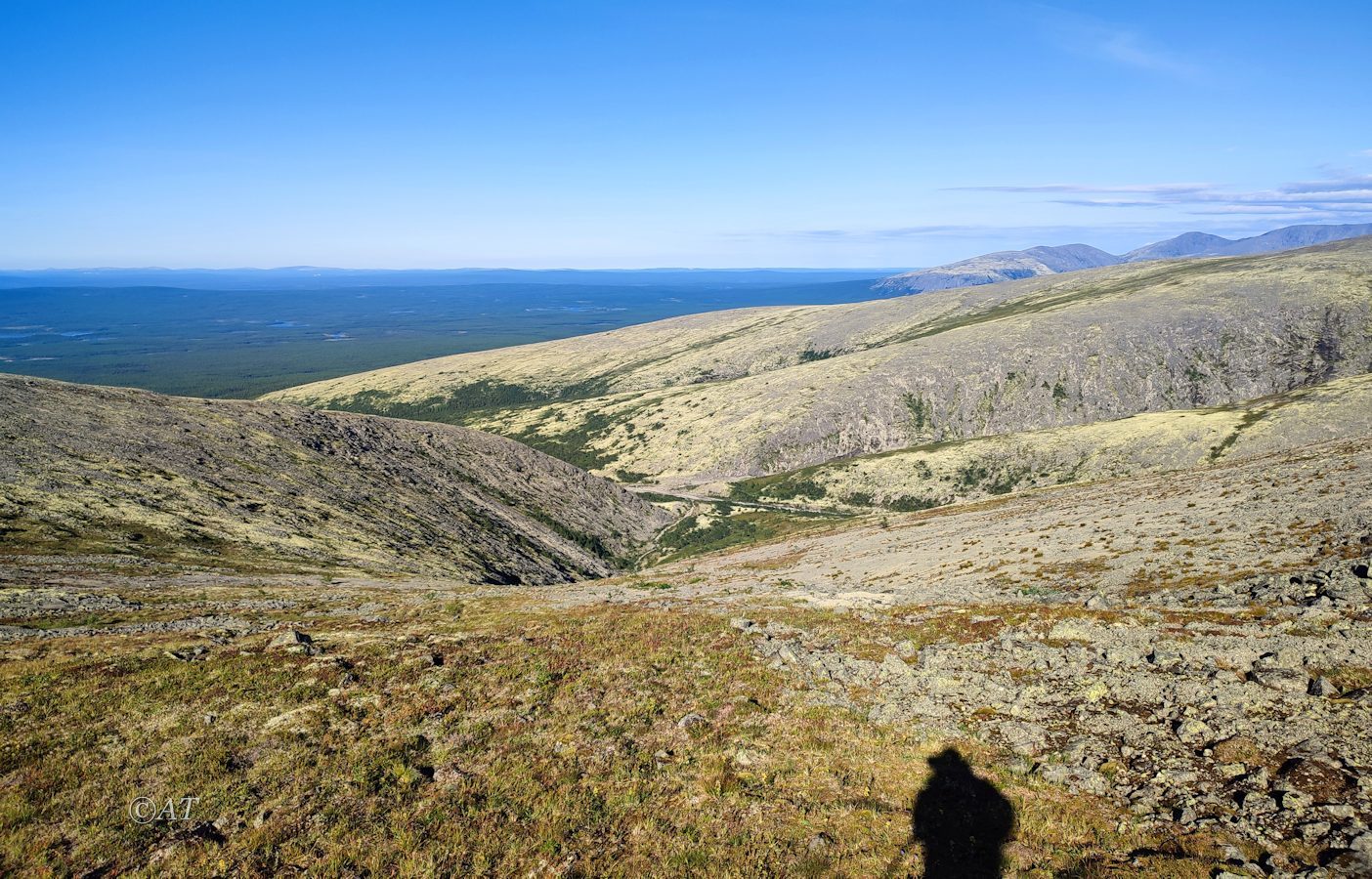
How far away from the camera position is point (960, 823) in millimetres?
16109

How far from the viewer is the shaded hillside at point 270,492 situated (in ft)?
187

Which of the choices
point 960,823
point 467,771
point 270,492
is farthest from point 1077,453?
point 467,771

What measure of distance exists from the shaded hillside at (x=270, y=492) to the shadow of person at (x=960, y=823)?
57.8 meters

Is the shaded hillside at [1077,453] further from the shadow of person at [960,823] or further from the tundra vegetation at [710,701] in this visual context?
the shadow of person at [960,823]

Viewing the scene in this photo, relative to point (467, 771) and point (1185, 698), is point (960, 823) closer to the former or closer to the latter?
point (1185, 698)

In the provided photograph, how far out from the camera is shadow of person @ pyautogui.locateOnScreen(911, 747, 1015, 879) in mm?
14617

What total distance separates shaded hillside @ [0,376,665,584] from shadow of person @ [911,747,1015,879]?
57806 millimetres

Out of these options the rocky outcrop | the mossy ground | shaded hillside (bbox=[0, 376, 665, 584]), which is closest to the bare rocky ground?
the rocky outcrop

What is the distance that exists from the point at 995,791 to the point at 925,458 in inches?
A: 6458

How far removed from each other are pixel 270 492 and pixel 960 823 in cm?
8120

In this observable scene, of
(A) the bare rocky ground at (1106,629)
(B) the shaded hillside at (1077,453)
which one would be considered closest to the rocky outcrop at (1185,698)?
(A) the bare rocky ground at (1106,629)

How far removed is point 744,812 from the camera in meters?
17.0

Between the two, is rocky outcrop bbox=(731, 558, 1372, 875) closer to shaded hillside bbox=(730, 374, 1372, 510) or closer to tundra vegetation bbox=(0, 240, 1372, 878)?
tundra vegetation bbox=(0, 240, 1372, 878)

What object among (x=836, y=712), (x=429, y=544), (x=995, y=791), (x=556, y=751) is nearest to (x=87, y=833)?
(x=556, y=751)
